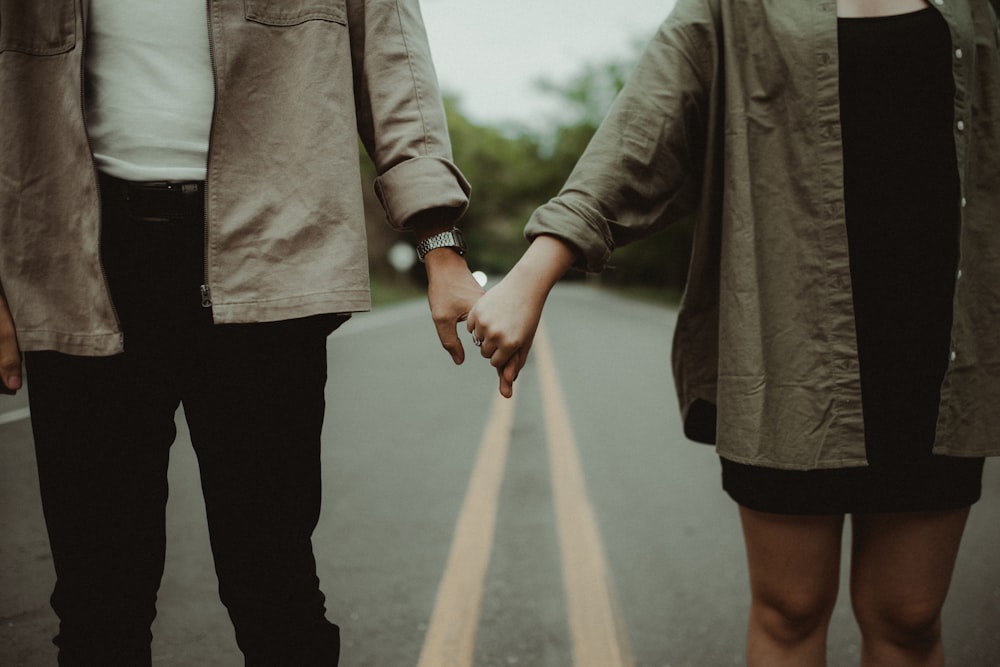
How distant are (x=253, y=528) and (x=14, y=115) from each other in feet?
2.58

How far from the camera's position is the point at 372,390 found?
26.7 ft

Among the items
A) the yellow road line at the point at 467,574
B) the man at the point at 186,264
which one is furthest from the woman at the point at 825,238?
the yellow road line at the point at 467,574

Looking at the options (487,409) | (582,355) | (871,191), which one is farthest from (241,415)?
(582,355)

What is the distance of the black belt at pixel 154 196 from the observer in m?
1.46

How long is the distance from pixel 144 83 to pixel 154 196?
0.61 ft

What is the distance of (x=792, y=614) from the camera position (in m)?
1.65

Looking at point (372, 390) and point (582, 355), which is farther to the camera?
point (582, 355)

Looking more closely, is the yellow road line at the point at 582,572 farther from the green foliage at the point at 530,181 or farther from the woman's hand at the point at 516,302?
the green foliage at the point at 530,181

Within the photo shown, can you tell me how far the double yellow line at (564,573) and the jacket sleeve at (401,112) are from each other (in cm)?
166

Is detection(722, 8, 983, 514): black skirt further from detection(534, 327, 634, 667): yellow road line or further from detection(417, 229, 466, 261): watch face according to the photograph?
detection(534, 327, 634, 667): yellow road line

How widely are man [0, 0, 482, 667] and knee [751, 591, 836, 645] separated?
0.82 meters

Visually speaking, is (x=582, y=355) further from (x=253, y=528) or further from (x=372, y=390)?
(x=253, y=528)

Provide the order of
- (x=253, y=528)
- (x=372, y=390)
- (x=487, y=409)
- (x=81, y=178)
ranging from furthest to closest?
(x=372, y=390) < (x=487, y=409) < (x=253, y=528) < (x=81, y=178)

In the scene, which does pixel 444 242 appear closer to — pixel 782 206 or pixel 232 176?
pixel 232 176
